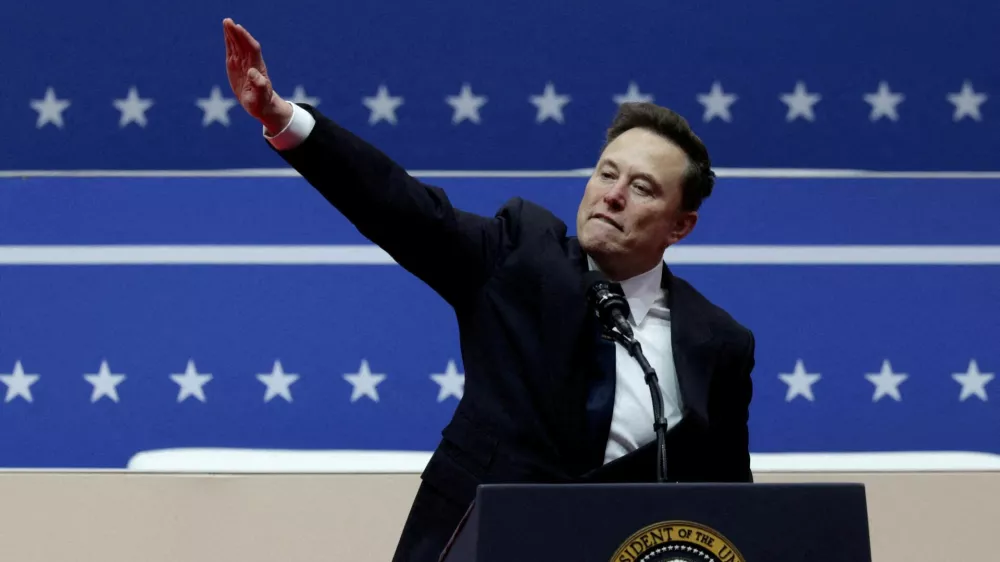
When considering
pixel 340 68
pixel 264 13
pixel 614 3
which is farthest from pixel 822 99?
pixel 264 13

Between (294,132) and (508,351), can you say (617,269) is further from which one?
(294,132)

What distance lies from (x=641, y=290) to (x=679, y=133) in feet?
0.81

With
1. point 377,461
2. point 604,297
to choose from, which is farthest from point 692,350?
point 377,461

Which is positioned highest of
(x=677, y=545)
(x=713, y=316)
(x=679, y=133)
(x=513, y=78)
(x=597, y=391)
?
(x=513, y=78)

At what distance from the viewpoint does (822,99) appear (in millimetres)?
2758

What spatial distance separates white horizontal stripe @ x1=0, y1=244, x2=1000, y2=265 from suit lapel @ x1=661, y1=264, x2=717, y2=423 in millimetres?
874

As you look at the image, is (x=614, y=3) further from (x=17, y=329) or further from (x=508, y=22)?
(x=17, y=329)

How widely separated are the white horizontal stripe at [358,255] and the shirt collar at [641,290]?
0.80m

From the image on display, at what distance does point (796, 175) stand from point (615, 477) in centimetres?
138

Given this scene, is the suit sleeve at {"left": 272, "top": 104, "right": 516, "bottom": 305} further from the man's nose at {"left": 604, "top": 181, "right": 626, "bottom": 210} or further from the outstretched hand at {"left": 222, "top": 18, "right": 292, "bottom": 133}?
the man's nose at {"left": 604, "top": 181, "right": 626, "bottom": 210}

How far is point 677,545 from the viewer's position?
3.77ft

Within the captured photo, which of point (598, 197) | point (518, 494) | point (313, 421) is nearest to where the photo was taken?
point (518, 494)

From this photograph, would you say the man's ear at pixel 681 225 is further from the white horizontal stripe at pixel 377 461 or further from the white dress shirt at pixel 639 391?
the white horizontal stripe at pixel 377 461

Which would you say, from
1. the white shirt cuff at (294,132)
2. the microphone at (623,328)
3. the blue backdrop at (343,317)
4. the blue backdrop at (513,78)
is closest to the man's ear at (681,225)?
the microphone at (623,328)
